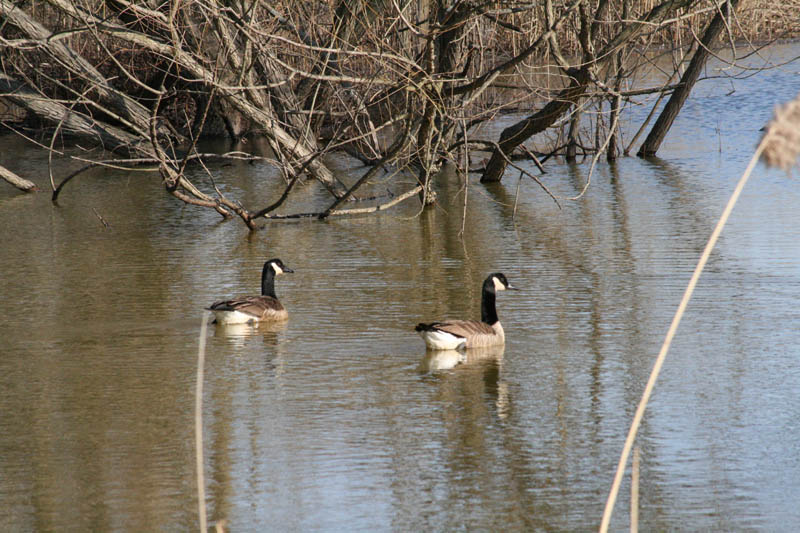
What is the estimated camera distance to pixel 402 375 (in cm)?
799

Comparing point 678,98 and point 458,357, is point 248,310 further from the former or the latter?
point 678,98

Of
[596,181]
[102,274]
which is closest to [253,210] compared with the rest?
[102,274]

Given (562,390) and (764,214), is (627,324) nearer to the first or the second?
(562,390)

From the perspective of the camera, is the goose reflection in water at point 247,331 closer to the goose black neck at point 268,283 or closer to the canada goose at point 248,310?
the canada goose at point 248,310

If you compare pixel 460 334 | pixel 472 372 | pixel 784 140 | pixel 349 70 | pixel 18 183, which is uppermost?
pixel 349 70

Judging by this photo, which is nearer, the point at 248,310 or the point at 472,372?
the point at 472,372

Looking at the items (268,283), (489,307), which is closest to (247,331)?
(268,283)

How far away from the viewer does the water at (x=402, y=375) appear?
559cm

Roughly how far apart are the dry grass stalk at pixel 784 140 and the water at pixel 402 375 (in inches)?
124

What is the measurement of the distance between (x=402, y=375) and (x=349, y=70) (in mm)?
6984

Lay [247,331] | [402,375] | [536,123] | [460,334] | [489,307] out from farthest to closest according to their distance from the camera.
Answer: [536,123], [247,331], [489,307], [460,334], [402,375]

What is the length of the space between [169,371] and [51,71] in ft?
59.4

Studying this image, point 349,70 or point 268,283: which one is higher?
point 349,70

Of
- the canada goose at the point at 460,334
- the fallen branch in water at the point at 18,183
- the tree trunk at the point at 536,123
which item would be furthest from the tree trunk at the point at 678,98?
the fallen branch in water at the point at 18,183
